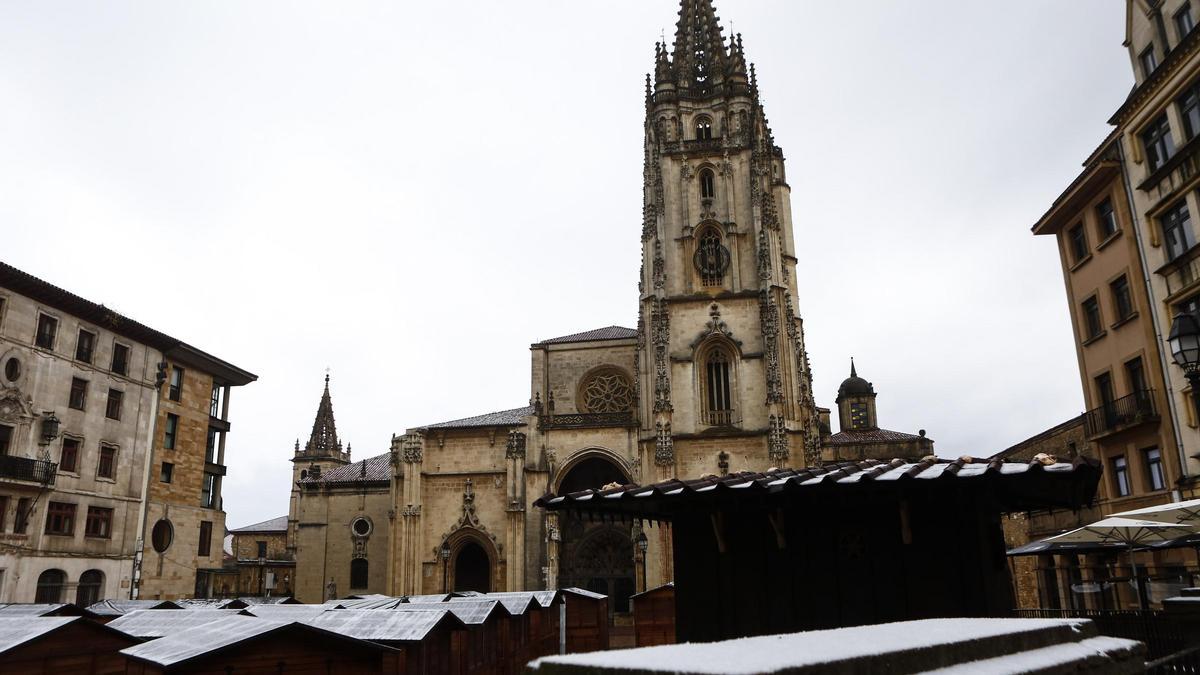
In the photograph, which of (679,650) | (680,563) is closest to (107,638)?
(680,563)

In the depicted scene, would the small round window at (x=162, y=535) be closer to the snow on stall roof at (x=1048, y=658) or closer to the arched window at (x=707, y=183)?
the arched window at (x=707, y=183)

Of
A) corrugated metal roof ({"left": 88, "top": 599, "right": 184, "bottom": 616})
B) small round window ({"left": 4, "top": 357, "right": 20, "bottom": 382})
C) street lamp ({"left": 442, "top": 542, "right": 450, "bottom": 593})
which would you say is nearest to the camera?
corrugated metal roof ({"left": 88, "top": 599, "right": 184, "bottom": 616})

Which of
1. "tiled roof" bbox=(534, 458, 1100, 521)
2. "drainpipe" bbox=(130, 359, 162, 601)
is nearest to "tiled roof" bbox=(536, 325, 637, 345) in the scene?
"drainpipe" bbox=(130, 359, 162, 601)

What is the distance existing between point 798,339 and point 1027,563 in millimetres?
17387

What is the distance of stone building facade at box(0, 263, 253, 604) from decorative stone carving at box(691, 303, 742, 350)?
78.6 ft

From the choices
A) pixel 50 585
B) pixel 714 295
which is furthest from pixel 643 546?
pixel 50 585

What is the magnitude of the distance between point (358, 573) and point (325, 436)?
107ft

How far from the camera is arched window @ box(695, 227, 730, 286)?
43375 mm

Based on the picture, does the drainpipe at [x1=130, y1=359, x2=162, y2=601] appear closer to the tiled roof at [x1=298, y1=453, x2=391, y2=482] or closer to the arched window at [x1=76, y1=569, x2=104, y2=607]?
the arched window at [x1=76, y1=569, x2=104, y2=607]

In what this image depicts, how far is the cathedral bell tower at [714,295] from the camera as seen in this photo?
40000 millimetres

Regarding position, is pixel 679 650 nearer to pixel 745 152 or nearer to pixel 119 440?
pixel 119 440

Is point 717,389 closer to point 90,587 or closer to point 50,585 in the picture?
point 90,587

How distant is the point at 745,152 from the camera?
1768 inches

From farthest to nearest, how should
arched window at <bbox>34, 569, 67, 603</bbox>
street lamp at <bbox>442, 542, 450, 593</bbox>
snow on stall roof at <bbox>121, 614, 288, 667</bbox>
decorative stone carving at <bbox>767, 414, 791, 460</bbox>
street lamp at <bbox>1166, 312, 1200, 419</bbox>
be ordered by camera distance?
1. street lamp at <bbox>442, 542, 450, 593</bbox>
2. decorative stone carving at <bbox>767, 414, 791, 460</bbox>
3. arched window at <bbox>34, 569, 67, 603</bbox>
4. snow on stall roof at <bbox>121, 614, 288, 667</bbox>
5. street lamp at <bbox>1166, 312, 1200, 419</bbox>
